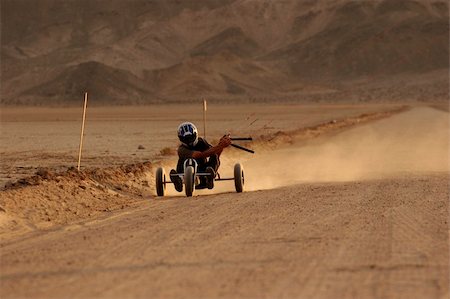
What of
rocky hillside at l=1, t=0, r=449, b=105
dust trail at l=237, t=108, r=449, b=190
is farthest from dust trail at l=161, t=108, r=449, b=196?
rocky hillside at l=1, t=0, r=449, b=105

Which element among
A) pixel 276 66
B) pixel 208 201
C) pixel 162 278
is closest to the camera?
pixel 162 278

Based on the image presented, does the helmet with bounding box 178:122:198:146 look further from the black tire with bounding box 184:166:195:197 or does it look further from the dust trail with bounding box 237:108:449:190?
the dust trail with bounding box 237:108:449:190

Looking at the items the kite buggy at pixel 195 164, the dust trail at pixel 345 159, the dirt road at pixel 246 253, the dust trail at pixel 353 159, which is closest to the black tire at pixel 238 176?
the kite buggy at pixel 195 164

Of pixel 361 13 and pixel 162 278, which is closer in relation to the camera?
pixel 162 278

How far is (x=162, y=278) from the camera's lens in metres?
9.26

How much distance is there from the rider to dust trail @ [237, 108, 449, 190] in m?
2.20

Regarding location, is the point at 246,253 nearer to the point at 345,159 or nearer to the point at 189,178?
the point at 189,178

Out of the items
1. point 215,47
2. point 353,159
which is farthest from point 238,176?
point 215,47

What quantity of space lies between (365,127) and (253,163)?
69.2ft

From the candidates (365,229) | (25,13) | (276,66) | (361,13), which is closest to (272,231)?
(365,229)

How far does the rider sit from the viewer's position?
17.9m

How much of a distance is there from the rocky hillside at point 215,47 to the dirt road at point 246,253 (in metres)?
110

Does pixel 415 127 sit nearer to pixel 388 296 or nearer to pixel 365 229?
pixel 365 229

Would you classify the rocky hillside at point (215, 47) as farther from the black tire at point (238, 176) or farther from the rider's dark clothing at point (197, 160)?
the black tire at point (238, 176)
